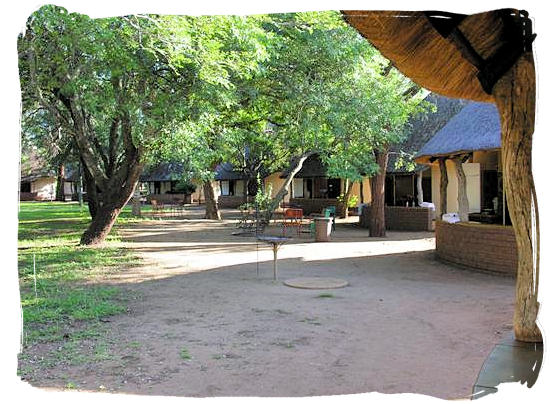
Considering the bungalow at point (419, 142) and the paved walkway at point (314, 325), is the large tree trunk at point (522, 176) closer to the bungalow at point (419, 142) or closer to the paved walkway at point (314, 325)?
the paved walkway at point (314, 325)

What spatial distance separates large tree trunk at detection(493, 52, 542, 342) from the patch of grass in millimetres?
2872

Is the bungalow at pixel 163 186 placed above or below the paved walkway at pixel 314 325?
above

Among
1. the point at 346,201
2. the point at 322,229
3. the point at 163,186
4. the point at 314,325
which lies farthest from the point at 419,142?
the point at 163,186

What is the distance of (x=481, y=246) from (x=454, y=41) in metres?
8.08

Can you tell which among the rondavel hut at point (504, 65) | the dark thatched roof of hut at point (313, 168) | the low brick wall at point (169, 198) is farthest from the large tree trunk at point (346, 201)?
the rondavel hut at point (504, 65)

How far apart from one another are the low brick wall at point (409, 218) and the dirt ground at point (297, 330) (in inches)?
318

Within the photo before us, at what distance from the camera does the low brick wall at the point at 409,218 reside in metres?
19.8

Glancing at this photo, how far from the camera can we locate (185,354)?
16.6 ft

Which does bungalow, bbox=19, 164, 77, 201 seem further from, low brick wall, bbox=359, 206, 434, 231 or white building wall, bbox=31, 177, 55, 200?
low brick wall, bbox=359, 206, 434, 231

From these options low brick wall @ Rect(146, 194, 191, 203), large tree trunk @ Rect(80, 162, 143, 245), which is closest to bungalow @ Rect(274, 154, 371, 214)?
low brick wall @ Rect(146, 194, 191, 203)

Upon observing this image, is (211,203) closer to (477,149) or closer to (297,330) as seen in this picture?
(477,149)

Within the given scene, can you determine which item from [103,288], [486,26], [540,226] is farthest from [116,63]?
A: [540,226]

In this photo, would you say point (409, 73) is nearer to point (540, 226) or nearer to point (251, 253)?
point (540, 226)

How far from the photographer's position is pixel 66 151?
1992cm
